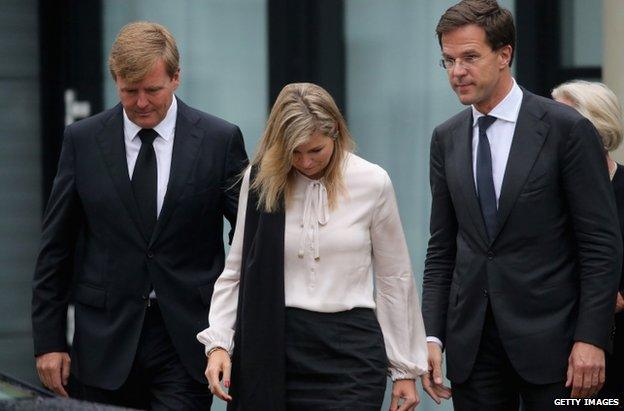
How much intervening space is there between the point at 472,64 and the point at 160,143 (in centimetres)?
130

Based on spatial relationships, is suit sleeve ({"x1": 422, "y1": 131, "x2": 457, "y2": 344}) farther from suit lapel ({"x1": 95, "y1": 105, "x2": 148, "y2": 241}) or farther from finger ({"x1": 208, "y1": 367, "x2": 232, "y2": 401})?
suit lapel ({"x1": 95, "y1": 105, "x2": 148, "y2": 241})

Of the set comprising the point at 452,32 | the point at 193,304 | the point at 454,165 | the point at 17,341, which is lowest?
the point at 17,341

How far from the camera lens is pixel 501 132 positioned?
18.7ft

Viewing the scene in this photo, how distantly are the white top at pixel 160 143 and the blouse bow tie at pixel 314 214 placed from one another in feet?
2.59

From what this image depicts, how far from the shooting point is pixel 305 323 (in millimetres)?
5484

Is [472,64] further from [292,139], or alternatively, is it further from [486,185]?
[292,139]

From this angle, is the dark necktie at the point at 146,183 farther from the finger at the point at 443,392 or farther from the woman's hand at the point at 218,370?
the finger at the point at 443,392

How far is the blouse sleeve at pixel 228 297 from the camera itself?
5.59 m

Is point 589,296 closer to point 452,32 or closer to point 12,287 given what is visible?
point 452,32

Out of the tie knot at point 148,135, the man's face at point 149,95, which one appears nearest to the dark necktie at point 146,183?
the tie knot at point 148,135

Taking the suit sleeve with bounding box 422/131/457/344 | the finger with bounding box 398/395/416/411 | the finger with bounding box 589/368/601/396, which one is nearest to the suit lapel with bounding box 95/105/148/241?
the suit sleeve with bounding box 422/131/457/344

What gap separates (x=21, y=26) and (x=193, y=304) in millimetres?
3501

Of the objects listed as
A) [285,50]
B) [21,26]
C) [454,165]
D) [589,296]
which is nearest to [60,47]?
[21,26]

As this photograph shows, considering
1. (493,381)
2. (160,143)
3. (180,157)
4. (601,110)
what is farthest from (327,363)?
(601,110)
